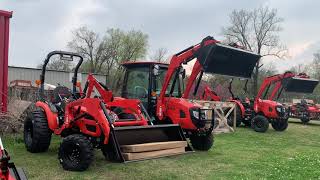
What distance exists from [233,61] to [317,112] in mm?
13124

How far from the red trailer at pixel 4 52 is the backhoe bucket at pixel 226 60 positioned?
16.2 feet

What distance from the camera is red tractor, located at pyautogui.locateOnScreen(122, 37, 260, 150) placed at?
31.8 feet

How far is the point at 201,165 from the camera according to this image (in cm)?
812

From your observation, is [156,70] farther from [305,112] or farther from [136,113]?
[305,112]

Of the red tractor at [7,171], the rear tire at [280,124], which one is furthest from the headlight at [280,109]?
the red tractor at [7,171]

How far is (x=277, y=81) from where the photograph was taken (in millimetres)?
17234

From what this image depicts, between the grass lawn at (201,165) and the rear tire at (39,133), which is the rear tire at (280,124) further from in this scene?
the rear tire at (39,133)

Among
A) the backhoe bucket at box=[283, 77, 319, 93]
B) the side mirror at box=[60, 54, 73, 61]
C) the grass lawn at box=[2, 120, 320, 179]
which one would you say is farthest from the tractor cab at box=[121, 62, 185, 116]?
the backhoe bucket at box=[283, 77, 319, 93]

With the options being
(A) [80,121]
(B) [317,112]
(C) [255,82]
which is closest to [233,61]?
(A) [80,121]

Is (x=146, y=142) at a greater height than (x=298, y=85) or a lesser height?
lesser

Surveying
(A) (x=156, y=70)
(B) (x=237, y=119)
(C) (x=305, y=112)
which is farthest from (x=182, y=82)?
(C) (x=305, y=112)

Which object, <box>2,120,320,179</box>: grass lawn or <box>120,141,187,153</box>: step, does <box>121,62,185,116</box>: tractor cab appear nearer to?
<box>2,120,320,179</box>: grass lawn

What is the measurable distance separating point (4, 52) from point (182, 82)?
4807 millimetres

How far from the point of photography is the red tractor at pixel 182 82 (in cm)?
969
